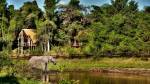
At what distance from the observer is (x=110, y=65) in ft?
195

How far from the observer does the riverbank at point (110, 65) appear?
180 ft

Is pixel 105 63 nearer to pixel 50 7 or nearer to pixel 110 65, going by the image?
pixel 110 65

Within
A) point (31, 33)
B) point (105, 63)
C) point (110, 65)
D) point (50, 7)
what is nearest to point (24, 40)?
point (31, 33)

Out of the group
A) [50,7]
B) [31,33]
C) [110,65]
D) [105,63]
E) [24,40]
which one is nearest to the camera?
[110,65]

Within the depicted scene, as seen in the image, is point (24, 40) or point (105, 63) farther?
point (24, 40)

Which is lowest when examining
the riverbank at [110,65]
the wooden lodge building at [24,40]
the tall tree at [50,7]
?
the riverbank at [110,65]

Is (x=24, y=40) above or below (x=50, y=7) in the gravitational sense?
below

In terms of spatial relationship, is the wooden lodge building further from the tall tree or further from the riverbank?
the riverbank

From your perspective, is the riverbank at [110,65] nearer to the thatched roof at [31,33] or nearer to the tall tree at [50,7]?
the tall tree at [50,7]

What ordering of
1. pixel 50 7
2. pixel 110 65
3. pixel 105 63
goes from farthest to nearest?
pixel 50 7 < pixel 105 63 < pixel 110 65

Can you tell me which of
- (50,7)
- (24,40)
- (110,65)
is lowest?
(110,65)

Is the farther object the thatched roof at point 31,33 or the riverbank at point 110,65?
the thatched roof at point 31,33

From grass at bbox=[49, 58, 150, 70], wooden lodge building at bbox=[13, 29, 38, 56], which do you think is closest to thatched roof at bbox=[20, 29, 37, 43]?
wooden lodge building at bbox=[13, 29, 38, 56]

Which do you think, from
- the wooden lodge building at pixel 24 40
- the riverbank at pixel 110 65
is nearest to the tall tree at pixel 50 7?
the wooden lodge building at pixel 24 40
